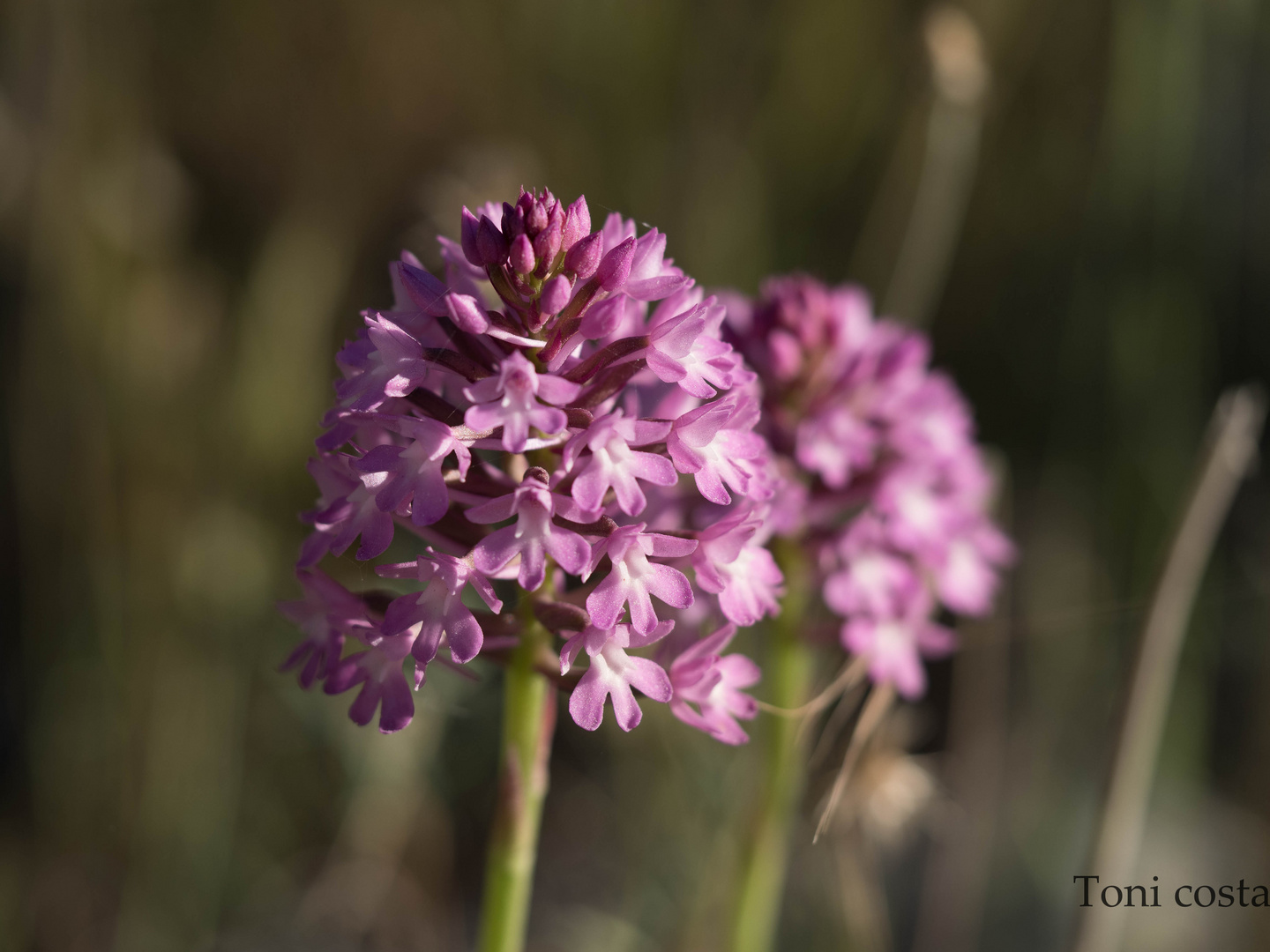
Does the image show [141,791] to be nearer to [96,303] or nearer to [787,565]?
[96,303]

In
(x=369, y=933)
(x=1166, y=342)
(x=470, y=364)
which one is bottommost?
(x=369, y=933)

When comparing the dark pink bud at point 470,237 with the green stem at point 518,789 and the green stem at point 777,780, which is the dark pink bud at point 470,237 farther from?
the green stem at point 777,780

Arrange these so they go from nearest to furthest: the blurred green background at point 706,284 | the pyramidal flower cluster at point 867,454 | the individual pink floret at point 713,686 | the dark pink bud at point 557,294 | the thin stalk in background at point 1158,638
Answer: the dark pink bud at point 557,294 → the individual pink floret at point 713,686 → the thin stalk in background at point 1158,638 → the pyramidal flower cluster at point 867,454 → the blurred green background at point 706,284

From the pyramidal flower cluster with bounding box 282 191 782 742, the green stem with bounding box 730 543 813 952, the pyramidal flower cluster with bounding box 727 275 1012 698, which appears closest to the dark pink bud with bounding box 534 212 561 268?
the pyramidal flower cluster with bounding box 282 191 782 742

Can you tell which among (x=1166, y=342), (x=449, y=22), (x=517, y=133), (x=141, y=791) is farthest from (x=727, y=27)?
(x=141, y=791)

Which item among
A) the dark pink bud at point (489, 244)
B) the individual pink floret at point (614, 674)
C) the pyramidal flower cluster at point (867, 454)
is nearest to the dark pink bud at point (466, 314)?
the dark pink bud at point (489, 244)

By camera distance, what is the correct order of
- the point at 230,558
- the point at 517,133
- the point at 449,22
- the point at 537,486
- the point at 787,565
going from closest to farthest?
the point at 537,486 < the point at 787,565 < the point at 230,558 < the point at 517,133 < the point at 449,22
